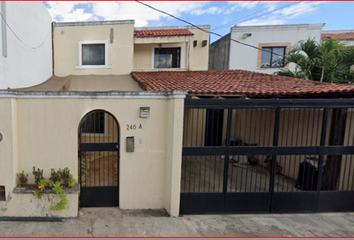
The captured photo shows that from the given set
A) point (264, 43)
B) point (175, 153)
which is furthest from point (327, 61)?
point (175, 153)

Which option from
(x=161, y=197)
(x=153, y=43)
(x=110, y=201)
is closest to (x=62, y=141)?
(x=110, y=201)

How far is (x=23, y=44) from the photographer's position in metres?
7.08

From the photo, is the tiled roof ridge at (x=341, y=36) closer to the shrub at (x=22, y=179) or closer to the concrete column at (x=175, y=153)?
the concrete column at (x=175, y=153)

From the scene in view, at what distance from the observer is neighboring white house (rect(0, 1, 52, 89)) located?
20.0 feet

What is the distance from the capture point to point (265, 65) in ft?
46.7

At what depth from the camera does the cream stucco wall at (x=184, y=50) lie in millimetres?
10719

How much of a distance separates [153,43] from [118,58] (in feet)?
7.20

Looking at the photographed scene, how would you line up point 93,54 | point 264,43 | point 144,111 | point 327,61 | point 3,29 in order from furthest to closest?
point 264,43 < point 93,54 < point 327,61 < point 3,29 < point 144,111

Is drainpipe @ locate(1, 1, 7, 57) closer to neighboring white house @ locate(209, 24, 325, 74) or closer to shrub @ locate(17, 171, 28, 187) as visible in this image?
shrub @ locate(17, 171, 28, 187)

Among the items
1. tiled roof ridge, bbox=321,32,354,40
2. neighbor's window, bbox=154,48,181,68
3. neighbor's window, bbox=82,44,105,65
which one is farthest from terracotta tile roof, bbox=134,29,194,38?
tiled roof ridge, bbox=321,32,354,40

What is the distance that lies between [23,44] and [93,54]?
3846 millimetres

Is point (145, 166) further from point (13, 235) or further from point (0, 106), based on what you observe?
point (0, 106)

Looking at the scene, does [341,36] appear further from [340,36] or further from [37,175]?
[37,175]

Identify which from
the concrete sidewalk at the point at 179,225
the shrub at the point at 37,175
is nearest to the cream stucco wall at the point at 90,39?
the shrub at the point at 37,175
